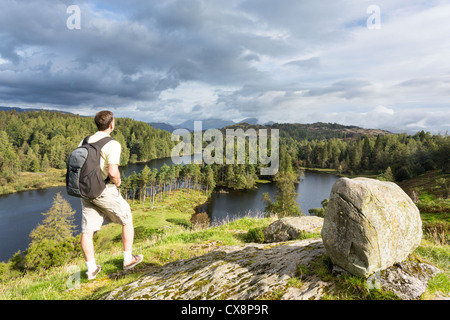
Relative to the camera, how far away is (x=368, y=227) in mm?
3887

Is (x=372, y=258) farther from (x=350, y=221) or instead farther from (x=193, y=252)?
(x=193, y=252)

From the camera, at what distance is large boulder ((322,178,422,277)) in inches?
152

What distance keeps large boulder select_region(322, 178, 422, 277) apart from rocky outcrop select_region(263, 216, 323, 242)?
4.34 meters

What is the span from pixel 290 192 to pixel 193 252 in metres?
47.6

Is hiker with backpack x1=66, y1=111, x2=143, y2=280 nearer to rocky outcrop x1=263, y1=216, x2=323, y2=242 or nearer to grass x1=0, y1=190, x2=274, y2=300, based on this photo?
grass x1=0, y1=190, x2=274, y2=300

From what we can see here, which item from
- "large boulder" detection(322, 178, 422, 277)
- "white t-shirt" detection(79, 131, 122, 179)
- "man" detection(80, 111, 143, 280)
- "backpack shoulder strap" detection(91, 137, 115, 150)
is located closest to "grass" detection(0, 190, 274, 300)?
"man" detection(80, 111, 143, 280)

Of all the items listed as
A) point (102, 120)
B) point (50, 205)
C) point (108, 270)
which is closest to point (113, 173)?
point (102, 120)

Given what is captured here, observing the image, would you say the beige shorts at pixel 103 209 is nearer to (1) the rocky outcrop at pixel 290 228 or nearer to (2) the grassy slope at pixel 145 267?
(2) the grassy slope at pixel 145 267

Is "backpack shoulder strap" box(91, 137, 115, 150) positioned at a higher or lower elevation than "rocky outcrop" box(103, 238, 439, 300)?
higher

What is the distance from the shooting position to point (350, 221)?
13.3 feet

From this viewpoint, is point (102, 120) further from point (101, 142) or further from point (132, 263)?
point (132, 263)
